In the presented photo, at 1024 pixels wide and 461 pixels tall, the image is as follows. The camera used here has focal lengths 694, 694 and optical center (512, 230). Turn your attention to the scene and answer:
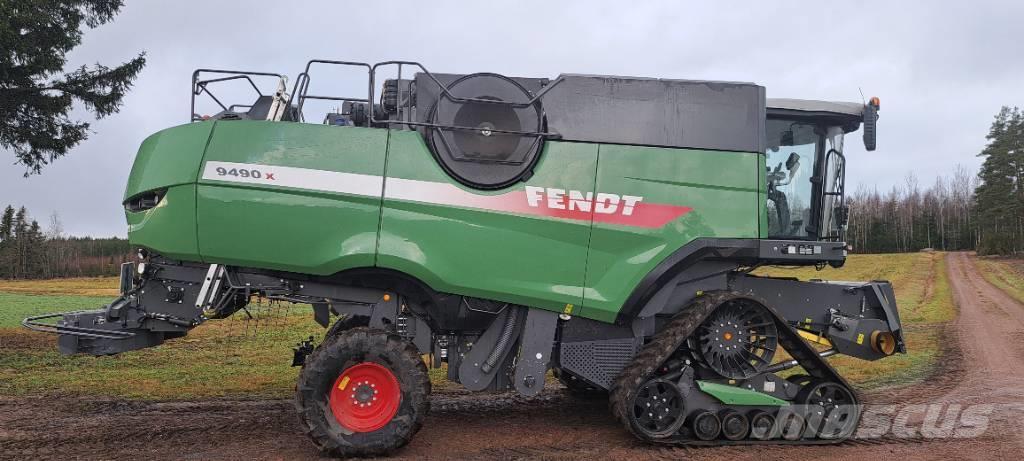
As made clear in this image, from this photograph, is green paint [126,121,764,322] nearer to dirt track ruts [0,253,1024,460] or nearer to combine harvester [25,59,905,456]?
combine harvester [25,59,905,456]

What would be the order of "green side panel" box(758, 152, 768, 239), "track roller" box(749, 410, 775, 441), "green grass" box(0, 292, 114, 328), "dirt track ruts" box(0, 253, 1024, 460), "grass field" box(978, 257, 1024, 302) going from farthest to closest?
1. "grass field" box(978, 257, 1024, 302)
2. "green grass" box(0, 292, 114, 328)
3. "green side panel" box(758, 152, 768, 239)
4. "track roller" box(749, 410, 775, 441)
5. "dirt track ruts" box(0, 253, 1024, 460)

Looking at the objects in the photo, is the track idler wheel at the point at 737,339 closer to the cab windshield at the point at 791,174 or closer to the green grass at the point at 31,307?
the cab windshield at the point at 791,174

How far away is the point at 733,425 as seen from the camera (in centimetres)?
666

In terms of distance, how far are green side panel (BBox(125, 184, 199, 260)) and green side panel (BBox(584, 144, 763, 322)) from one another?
3.59 metres

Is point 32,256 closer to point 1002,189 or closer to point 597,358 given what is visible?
point 597,358

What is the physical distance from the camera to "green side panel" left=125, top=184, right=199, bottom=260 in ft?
20.1

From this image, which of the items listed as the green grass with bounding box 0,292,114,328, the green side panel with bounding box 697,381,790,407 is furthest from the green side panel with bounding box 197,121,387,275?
the green grass with bounding box 0,292,114,328

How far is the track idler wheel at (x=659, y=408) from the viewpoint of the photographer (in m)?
6.55

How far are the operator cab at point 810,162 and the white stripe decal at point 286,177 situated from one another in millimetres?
4193

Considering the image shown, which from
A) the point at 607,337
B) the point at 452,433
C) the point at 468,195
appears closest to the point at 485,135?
the point at 468,195

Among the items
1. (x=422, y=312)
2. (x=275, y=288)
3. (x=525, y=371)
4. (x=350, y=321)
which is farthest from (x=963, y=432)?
(x=275, y=288)

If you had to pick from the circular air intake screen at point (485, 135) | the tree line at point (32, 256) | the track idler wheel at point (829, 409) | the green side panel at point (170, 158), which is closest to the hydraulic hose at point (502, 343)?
the circular air intake screen at point (485, 135)

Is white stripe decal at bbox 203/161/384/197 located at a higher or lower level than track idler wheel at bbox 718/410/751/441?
higher

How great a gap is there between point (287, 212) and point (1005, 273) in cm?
5399
